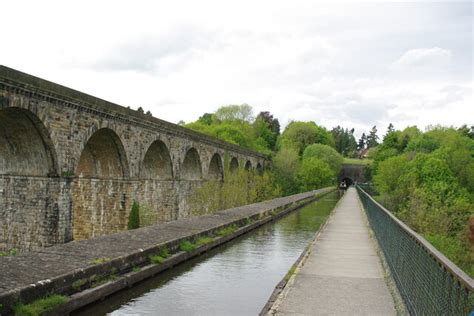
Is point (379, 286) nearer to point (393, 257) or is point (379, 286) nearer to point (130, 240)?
point (393, 257)

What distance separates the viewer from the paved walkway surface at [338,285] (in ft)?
20.4

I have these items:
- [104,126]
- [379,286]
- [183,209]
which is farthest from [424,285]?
[183,209]

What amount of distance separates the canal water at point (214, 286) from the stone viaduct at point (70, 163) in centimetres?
531

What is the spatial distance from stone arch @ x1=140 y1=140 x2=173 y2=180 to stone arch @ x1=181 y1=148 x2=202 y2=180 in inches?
170

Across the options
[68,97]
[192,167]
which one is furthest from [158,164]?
[68,97]

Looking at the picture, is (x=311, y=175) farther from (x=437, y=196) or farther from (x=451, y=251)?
(x=451, y=251)

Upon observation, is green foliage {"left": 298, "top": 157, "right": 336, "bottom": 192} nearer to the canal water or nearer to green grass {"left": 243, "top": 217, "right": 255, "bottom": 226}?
green grass {"left": 243, "top": 217, "right": 255, "bottom": 226}

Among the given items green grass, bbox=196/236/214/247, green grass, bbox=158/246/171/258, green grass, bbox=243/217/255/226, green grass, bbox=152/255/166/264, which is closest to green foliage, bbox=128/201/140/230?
green grass, bbox=243/217/255/226

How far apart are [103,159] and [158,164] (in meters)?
5.12

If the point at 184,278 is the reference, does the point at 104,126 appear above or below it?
above

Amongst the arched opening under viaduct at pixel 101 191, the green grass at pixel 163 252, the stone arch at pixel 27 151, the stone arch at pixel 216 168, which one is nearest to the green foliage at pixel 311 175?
the stone arch at pixel 216 168

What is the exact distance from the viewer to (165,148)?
912 inches

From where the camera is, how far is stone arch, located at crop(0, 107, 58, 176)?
13398mm

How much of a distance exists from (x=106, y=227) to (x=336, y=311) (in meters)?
14.5
